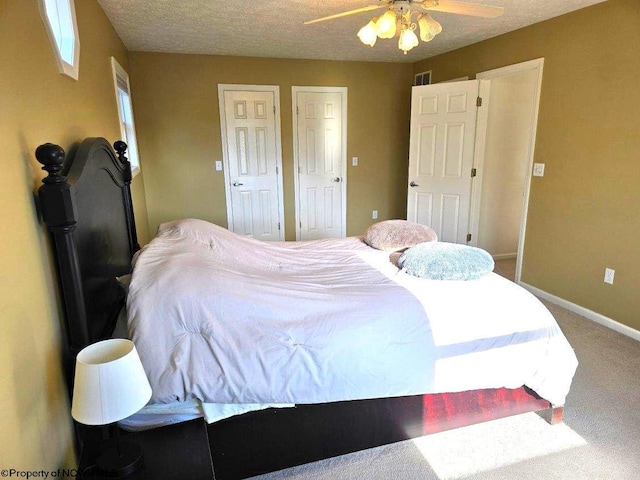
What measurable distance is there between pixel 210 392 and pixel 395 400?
2.66ft

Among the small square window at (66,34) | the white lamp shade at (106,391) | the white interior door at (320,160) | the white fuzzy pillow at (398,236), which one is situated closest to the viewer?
the white lamp shade at (106,391)

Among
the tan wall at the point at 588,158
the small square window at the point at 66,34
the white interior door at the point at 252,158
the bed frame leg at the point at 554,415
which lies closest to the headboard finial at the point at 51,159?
the small square window at the point at 66,34

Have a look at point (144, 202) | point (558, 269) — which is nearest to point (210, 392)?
point (558, 269)

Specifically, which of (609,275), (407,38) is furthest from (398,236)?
(609,275)

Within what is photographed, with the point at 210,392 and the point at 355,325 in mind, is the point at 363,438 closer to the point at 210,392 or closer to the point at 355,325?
the point at 355,325

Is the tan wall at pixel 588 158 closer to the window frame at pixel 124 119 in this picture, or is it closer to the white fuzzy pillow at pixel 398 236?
the white fuzzy pillow at pixel 398 236

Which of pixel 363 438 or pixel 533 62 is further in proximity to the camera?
pixel 533 62

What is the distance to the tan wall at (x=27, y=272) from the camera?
1.03m

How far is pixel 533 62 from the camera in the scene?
3496mm

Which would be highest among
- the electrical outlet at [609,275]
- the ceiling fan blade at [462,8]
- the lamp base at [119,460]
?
the ceiling fan blade at [462,8]

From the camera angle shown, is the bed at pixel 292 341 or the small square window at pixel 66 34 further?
the small square window at pixel 66 34

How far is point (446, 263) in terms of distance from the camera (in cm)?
213

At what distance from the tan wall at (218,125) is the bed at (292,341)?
274 centimetres

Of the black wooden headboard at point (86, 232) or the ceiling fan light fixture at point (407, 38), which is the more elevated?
the ceiling fan light fixture at point (407, 38)
